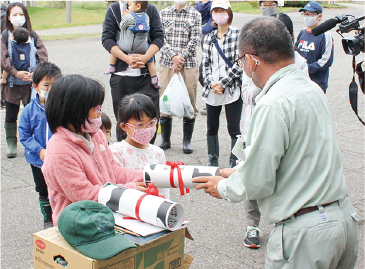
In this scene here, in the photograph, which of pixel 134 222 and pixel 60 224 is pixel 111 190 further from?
pixel 60 224

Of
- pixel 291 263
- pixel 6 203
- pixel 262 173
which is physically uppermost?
pixel 262 173

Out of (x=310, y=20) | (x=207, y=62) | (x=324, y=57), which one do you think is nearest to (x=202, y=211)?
(x=207, y=62)

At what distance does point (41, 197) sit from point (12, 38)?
9.43ft

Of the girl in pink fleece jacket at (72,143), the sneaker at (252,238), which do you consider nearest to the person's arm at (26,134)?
the girl in pink fleece jacket at (72,143)

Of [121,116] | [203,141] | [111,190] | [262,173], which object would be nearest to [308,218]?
[262,173]

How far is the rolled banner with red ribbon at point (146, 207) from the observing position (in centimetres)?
197

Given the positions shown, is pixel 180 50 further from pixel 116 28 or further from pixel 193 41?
pixel 116 28

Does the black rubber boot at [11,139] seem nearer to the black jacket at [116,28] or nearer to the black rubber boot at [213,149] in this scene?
the black jacket at [116,28]

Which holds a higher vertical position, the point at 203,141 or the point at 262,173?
the point at 262,173

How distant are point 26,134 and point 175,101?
2407 millimetres

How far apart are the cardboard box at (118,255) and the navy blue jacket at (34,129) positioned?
76.4 inches

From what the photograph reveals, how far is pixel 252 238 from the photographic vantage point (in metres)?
3.69

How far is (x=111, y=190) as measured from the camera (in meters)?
2.17

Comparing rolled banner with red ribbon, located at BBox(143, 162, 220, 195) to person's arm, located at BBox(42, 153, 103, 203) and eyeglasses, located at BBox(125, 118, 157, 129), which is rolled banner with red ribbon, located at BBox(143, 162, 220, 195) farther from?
eyeglasses, located at BBox(125, 118, 157, 129)
